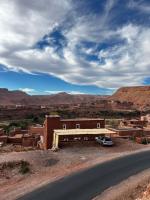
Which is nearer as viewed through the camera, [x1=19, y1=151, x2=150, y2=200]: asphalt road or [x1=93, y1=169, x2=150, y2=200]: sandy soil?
[x1=93, y1=169, x2=150, y2=200]: sandy soil

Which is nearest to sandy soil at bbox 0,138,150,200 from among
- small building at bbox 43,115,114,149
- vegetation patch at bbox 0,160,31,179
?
vegetation patch at bbox 0,160,31,179

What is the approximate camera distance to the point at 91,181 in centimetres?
2281

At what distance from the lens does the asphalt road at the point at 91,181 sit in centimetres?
2020

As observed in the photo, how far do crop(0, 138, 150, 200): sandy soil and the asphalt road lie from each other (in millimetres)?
1271

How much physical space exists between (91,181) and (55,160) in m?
7.63

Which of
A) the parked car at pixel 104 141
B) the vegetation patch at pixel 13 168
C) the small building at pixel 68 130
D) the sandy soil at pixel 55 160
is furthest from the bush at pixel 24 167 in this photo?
the parked car at pixel 104 141

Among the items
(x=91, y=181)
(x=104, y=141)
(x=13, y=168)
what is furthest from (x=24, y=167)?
(x=104, y=141)

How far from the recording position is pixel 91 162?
2881cm

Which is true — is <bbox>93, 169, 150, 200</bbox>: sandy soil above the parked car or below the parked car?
below

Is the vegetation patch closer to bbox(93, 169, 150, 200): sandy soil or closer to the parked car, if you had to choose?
bbox(93, 169, 150, 200): sandy soil

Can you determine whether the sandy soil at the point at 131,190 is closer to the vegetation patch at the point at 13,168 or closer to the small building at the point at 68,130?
the vegetation patch at the point at 13,168

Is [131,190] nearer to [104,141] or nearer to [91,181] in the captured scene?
[91,181]

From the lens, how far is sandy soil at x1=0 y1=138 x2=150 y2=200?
77.3ft

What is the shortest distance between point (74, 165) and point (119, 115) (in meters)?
95.5
